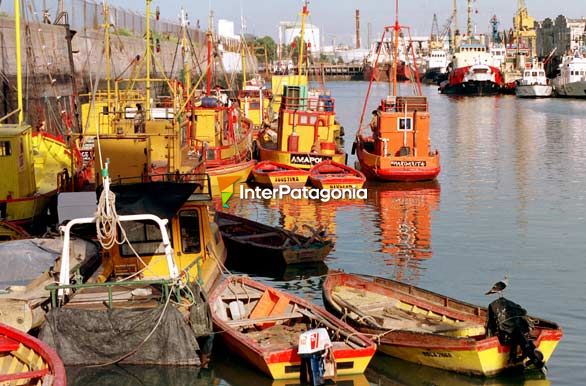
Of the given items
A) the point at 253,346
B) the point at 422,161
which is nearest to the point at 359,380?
the point at 253,346

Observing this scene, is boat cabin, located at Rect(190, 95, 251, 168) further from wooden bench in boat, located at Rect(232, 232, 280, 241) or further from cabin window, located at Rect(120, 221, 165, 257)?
cabin window, located at Rect(120, 221, 165, 257)

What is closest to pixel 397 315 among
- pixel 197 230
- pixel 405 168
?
pixel 197 230

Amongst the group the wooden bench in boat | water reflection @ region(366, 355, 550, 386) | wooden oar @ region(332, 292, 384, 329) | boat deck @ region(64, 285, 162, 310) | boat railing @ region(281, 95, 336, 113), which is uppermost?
boat railing @ region(281, 95, 336, 113)

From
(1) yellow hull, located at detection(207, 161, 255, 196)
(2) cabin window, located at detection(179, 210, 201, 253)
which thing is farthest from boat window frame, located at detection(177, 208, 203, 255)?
(1) yellow hull, located at detection(207, 161, 255, 196)

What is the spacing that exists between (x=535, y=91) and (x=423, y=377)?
326 feet

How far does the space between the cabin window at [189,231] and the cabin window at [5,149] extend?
25.7ft

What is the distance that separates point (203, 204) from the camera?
19.2 metres

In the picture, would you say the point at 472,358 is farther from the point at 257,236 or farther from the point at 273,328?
the point at 257,236

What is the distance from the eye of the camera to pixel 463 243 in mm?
28328

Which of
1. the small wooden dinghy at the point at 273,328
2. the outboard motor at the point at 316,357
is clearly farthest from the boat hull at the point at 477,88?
the outboard motor at the point at 316,357

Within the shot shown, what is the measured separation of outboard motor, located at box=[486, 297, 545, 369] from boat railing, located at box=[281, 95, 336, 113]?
2710 cm

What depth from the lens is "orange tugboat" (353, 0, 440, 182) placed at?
39531mm

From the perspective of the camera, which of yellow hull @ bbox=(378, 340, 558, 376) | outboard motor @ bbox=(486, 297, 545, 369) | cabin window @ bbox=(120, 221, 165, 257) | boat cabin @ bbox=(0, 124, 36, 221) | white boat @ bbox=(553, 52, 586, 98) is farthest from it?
white boat @ bbox=(553, 52, 586, 98)

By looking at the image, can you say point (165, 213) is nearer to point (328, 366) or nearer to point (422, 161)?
point (328, 366)
